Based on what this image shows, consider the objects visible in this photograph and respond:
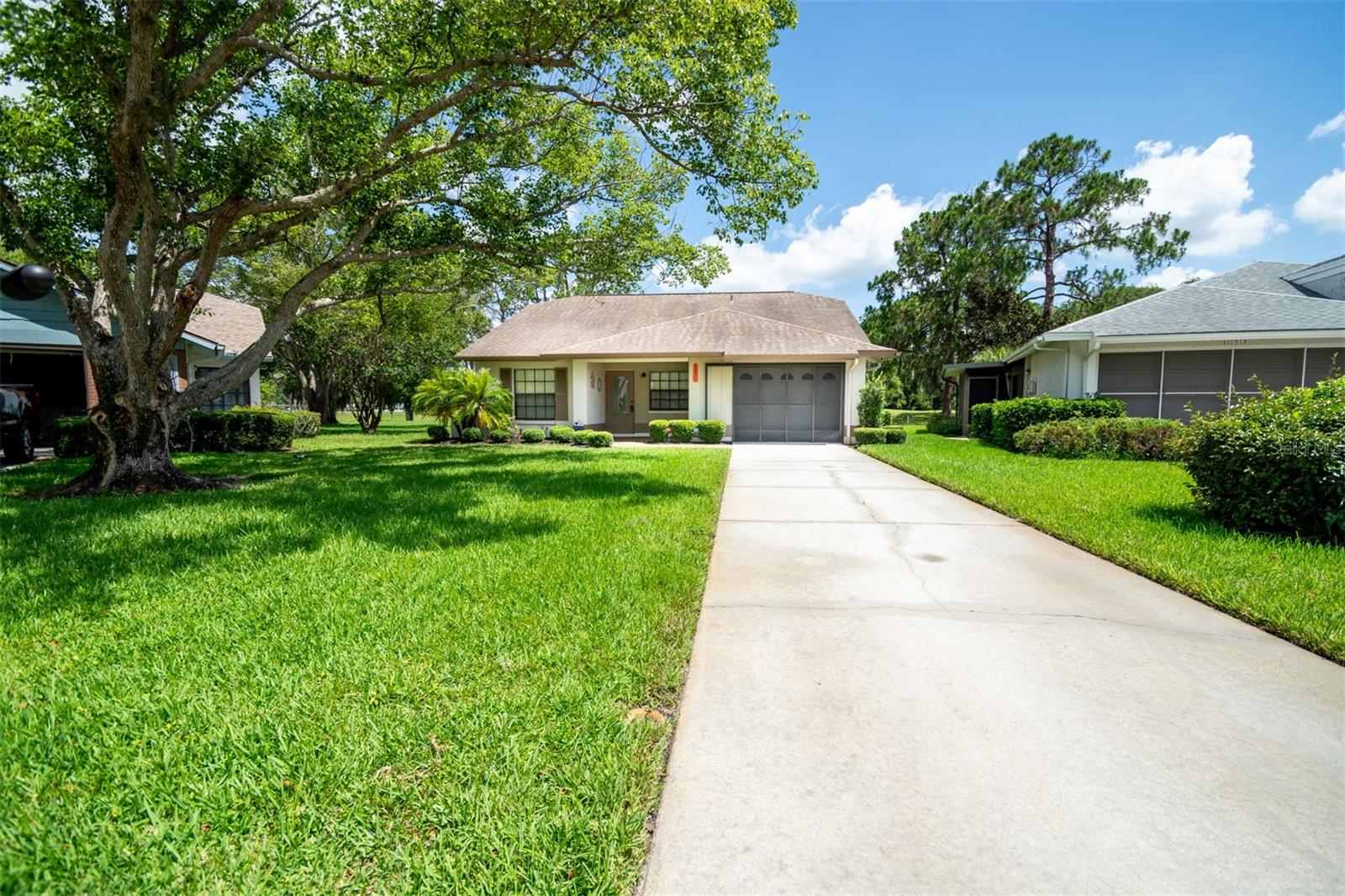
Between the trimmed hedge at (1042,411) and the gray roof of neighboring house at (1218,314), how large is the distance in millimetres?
1999

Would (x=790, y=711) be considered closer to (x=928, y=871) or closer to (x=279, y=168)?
(x=928, y=871)

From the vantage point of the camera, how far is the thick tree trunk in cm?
831

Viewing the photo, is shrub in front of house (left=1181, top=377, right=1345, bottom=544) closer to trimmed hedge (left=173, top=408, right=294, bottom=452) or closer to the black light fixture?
the black light fixture

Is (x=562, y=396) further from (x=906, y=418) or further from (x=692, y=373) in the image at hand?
(x=906, y=418)

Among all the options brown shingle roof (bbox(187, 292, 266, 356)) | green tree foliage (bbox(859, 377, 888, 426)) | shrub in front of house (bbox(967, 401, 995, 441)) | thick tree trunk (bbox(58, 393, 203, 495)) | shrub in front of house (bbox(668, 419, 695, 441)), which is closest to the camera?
thick tree trunk (bbox(58, 393, 203, 495))

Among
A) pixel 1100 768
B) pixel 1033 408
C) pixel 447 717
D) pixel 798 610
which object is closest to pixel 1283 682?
pixel 1100 768

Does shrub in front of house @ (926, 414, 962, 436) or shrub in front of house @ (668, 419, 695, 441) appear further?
shrub in front of house @ (926, 414, 962, 436)

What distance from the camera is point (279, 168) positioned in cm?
923

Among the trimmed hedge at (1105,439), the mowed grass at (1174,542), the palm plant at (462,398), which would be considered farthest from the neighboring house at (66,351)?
the trimmed hedge at (1105,439)

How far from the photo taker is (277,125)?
32.2 feet

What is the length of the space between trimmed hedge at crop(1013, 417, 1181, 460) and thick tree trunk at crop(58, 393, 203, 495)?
16.3 metres

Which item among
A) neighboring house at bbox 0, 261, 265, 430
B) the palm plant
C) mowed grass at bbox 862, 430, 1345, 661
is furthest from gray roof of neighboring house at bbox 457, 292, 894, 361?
mowed grass at bbox 862, 430, 1345, 661

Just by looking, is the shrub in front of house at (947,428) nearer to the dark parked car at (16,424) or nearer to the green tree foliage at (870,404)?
the green tree foliage at (870,404)

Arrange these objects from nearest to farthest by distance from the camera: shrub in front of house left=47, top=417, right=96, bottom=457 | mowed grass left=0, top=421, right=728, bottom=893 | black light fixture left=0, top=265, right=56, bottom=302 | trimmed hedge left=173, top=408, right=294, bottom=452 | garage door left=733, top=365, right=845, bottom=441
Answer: mowed grass left=0, top=421, right=728, bottom=893
black light fixture left=0, top=265, right=56, bottom=302
shrub in front of house left=47, top=417, right=96, bottom=457
trimmed hedge left=173, top=408, right=294, bottom=452
garage door left=733, top=365, right=845, bottom=441
